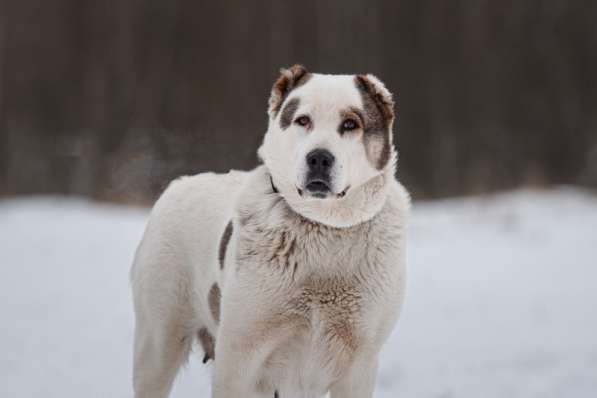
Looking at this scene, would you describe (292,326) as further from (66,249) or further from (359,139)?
(66,249)

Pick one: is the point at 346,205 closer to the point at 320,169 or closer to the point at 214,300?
the point at 320,169

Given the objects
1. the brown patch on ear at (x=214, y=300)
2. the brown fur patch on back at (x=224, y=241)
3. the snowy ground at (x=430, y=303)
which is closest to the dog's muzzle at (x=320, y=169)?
the brown fur patch on back at (x=224, y=241)

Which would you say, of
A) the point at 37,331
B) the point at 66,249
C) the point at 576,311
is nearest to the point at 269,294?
the point at 37,331

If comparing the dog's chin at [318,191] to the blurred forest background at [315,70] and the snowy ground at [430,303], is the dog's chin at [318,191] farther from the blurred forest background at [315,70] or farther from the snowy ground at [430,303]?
the blurred forest background at [315,70]

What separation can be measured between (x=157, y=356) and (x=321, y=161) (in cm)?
129

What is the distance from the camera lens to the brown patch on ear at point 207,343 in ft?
11.9

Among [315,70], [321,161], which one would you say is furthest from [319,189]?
[315,70]

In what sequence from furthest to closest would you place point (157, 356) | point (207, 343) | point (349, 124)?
→ point (207, 343) → point (157, 356) → point (349, 124)

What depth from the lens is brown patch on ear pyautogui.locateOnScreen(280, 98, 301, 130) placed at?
3.11m

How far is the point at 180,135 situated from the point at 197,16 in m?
4.41

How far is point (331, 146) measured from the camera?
294 centimetres

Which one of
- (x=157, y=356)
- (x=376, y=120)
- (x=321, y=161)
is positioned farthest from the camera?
(x=157, y=356)

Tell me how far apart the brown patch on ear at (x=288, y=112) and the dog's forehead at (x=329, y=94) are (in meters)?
0.03

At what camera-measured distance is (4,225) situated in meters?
10.8
